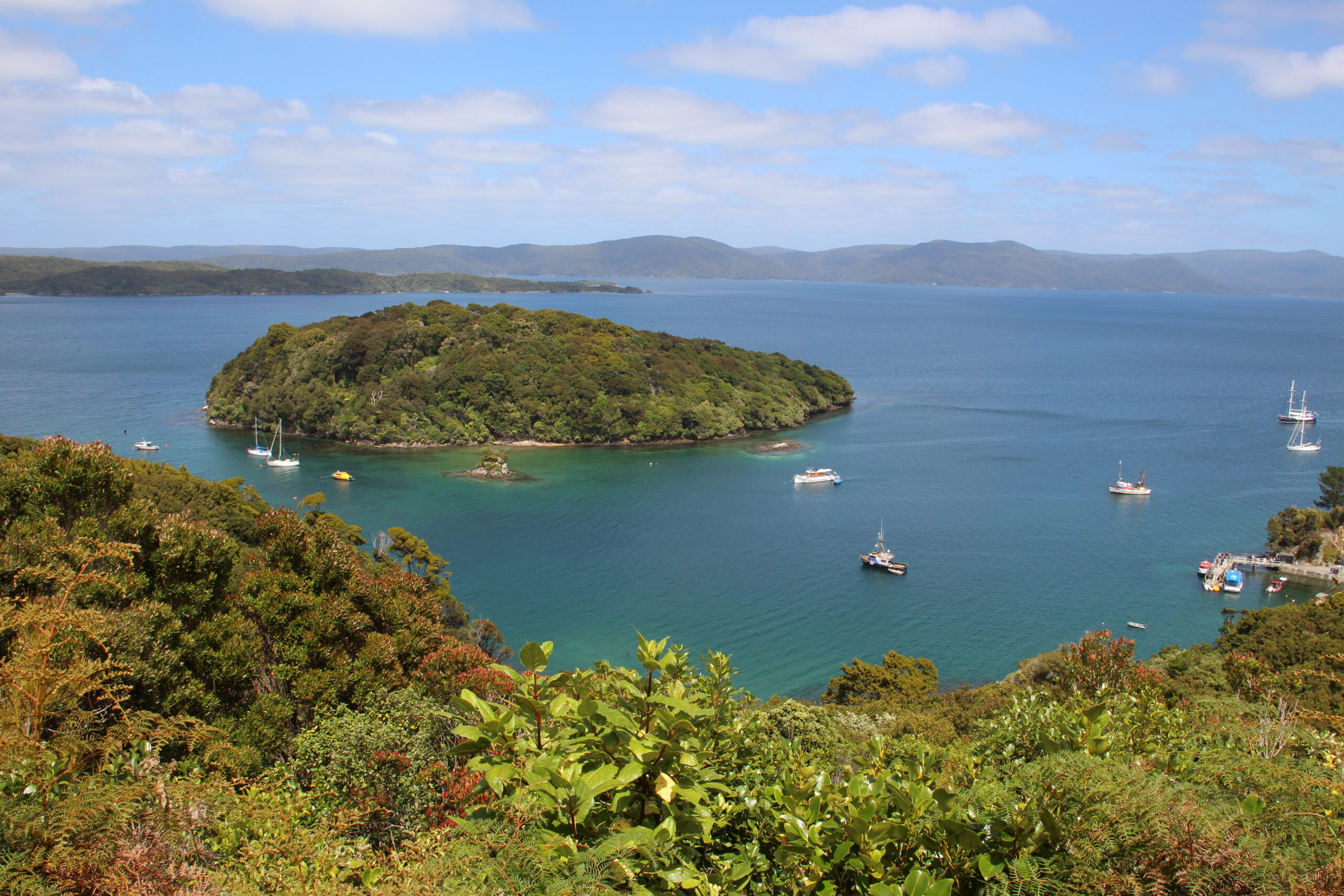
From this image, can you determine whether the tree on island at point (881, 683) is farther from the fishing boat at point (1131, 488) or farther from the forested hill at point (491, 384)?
the forested hill at point (491, 384)

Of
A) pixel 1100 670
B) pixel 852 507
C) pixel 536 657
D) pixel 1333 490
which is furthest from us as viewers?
pixel 852 507

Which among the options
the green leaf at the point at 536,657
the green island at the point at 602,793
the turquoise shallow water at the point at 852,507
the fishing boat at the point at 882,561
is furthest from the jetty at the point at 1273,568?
the green leaf at the point at 536,657

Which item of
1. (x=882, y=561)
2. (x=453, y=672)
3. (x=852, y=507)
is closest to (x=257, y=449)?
(x=852, y=507)

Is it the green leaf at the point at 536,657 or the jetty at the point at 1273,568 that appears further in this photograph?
the jetty at the point at 1273,568

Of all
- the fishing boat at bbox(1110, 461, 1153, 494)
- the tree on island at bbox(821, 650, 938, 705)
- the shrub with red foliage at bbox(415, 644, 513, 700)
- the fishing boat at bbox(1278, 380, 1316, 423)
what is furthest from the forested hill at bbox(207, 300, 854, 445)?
the shrub with red foliage at bbox(415, 644, 513, 700)

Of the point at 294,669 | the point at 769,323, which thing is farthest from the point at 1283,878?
the point at 769,323

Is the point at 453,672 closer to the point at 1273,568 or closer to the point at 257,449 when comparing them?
the point at 1273,568
